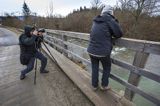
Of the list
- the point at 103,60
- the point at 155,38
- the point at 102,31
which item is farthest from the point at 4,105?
the point at 155,38

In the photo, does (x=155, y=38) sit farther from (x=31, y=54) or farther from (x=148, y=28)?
(x=31, y=54)

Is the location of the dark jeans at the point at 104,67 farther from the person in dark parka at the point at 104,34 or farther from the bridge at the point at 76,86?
the bridge at the point at 76,86

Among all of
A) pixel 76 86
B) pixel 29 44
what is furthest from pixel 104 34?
pixel 29 44

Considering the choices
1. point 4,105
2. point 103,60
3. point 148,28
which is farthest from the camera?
point 148,28

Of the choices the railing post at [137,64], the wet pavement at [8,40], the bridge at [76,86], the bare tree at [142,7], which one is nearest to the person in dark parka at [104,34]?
the bridge at [76,86]

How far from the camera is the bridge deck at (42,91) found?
11.4 ft

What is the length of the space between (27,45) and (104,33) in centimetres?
224

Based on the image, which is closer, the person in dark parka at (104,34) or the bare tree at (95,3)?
the person in dark parka at (104,34)

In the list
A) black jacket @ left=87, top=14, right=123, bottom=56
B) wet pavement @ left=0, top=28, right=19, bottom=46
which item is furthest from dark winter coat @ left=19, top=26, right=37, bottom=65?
wet pavement @ left=0, top=28, right=19, bottom=46

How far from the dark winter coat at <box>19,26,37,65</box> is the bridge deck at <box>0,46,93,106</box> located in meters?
0.58

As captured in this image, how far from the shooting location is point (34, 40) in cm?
450

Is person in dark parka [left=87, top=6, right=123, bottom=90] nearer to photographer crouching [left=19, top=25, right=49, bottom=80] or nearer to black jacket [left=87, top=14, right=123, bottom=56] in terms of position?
black jacket [left=87, top=14, right=123, bottom=56]

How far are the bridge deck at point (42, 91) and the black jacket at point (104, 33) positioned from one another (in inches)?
39.0

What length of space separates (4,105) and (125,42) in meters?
2.48
